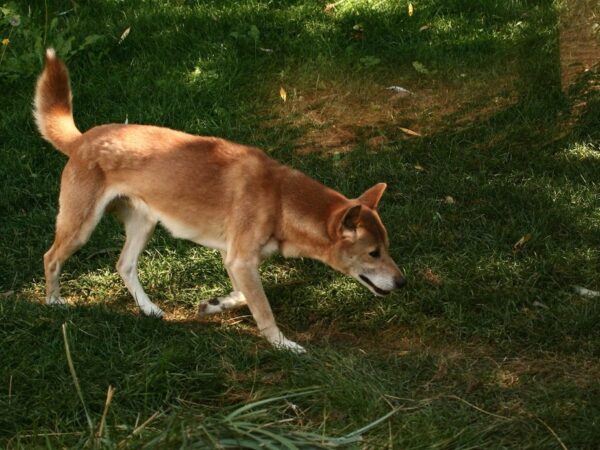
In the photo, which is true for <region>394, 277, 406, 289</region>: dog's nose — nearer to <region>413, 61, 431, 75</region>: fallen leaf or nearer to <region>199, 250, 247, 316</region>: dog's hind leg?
<region>199, 250, 247, 316</region>: dog's hind leg

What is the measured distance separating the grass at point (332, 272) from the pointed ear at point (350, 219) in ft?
2.27

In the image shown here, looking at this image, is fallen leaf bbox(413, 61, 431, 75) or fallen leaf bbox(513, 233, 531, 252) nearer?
fallen leaf bbox(513, 233, 531, 252)

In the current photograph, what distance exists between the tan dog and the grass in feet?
1.36

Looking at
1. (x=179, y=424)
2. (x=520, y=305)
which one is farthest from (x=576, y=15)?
(x=179, y=424)

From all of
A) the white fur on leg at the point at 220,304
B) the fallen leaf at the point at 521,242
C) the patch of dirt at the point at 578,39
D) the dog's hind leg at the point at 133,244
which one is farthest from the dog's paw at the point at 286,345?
the patch of dirt at the point at 578,39

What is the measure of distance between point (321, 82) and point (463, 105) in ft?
4.37

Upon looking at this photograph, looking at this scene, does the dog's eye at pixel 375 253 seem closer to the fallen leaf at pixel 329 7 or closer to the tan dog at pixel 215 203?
the tan dog at pixel 215 203

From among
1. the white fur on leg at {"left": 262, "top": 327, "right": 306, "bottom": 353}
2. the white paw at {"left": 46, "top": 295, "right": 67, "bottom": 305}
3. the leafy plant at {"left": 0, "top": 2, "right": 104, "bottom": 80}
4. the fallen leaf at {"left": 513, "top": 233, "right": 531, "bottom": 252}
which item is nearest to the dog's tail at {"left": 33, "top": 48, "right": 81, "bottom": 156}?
the white paw at {"left": 46, "top": 295, "right": 67, "bottom": 305}

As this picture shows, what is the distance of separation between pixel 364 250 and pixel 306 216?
40 centimetres

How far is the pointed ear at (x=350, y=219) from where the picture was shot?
548cm

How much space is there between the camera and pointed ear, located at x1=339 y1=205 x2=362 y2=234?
548 cm

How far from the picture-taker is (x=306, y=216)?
5703mm

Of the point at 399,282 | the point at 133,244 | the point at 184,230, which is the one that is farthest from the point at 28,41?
the point at 399,282

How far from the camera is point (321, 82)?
29.0 feet
